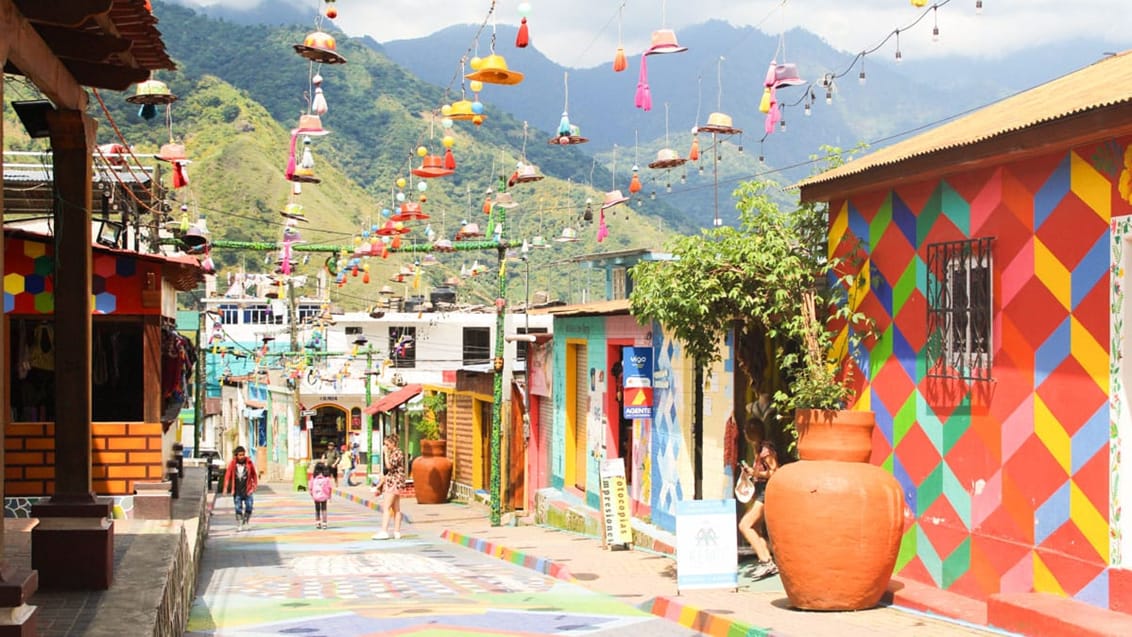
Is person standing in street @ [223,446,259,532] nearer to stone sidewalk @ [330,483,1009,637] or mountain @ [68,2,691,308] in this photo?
stone sidewalk @ [330,483,1009,637]

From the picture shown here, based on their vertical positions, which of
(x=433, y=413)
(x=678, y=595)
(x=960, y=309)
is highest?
(x=960, y=309)

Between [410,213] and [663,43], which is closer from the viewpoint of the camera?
[663,43]

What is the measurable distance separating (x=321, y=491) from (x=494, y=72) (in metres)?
15.6

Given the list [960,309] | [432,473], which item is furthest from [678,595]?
[432,473]

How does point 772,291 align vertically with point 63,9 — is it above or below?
below

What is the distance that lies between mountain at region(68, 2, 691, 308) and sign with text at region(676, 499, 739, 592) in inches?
1969

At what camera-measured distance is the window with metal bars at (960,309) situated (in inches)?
478

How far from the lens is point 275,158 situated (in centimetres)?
9712

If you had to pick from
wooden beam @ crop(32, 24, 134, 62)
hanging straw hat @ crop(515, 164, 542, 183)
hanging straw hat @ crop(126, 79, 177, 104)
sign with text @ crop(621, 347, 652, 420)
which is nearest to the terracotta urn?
wooden beam @ crop(32, 24, 134, 62)

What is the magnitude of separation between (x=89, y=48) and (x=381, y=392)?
172 feet

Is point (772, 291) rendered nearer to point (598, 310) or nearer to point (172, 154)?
point (172, 154)

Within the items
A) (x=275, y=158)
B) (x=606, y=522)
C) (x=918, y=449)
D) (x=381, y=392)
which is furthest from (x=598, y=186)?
(x=918, y=449)

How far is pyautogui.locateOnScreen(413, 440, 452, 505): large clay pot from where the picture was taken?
36.4 metres

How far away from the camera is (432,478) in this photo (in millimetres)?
36406
